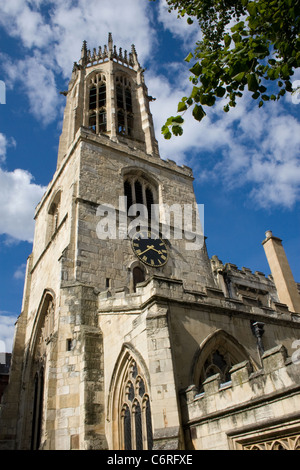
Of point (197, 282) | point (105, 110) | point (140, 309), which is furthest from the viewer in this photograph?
point (105, 110)

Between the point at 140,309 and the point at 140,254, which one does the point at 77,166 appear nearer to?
the point at 140,254

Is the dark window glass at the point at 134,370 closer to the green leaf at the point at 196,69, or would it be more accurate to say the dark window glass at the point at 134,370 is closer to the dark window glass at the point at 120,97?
the green leaf at the point at 196,69

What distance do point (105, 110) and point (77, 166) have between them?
354 inches

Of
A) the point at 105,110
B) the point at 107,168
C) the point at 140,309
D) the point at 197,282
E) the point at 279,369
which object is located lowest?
the point at 279,369

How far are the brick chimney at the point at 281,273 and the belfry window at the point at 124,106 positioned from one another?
12463 millimetres

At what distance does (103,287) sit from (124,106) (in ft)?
54.9

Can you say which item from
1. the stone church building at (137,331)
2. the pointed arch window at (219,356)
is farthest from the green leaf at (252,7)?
the pointed arch window at (219,356)

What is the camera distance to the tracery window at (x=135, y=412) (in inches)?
396

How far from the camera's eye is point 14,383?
17.2m

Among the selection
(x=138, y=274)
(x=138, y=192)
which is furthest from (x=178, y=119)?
(x=138, y=192)

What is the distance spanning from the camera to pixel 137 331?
11055 millimetres

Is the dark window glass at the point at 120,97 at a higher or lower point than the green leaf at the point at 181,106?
higher

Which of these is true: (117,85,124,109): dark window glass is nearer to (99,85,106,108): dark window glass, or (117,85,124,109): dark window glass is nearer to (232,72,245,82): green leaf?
(99,85,106,108): dark window glass
